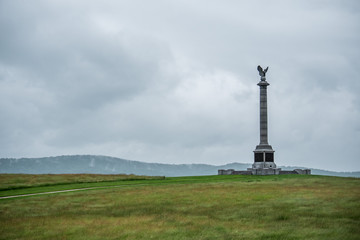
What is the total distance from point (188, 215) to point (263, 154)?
1604 inches

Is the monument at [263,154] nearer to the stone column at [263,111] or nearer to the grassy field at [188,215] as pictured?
the stone column at [263,111]

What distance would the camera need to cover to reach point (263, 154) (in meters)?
65.4

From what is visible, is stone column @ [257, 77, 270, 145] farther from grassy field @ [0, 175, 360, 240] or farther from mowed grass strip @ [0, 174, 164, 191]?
grassy field @ [0, 175, 360, 240]

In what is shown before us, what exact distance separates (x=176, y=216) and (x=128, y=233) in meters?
5.16

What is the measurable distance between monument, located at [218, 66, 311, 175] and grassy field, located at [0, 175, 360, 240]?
25.0 meters

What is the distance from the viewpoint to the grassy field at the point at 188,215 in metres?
21.4

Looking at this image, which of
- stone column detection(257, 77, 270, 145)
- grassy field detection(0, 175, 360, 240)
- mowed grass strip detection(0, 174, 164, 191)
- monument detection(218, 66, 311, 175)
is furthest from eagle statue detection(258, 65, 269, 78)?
grassy field detection(0, 175, 360, 240)

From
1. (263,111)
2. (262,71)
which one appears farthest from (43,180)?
(262,71)

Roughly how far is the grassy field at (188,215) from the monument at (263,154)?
25049 mm

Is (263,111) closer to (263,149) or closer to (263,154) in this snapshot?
(263,149)

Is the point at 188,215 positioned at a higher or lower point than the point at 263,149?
lower

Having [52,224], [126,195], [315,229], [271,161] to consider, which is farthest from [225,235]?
[271,161]

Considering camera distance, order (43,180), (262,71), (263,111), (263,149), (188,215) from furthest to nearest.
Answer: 1. (262,71)
2. (263,111)
3. (263,149)
4. (43,180)
5. (188,215)

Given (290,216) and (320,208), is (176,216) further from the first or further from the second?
(320,208)
